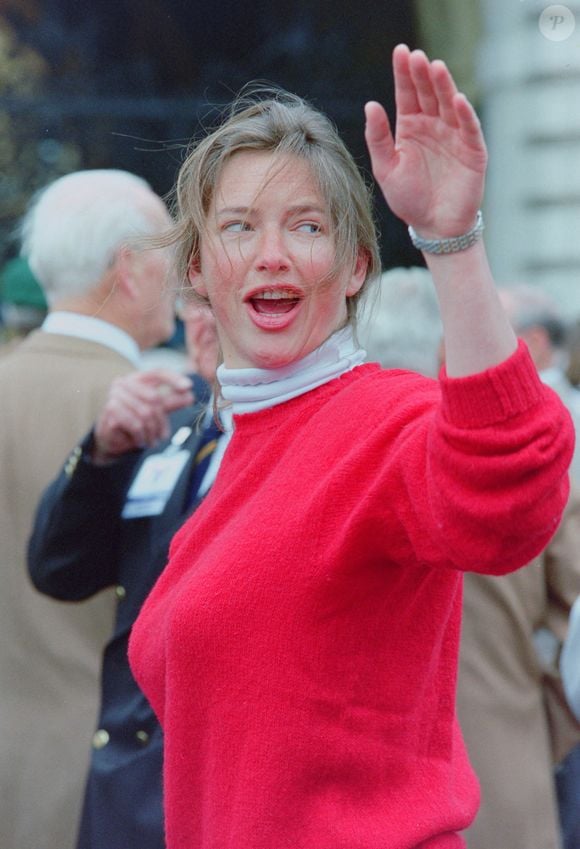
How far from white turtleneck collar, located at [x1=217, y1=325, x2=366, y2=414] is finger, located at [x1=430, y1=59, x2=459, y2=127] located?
1.33 feet

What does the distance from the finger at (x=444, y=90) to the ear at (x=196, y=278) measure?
0.56 metres

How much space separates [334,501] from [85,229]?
5.37 ft

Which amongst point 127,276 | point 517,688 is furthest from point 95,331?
point 517,688

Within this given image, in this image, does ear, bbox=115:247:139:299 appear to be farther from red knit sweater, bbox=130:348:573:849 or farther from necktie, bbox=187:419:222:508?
red knit sweater, bbox=130:348:573:849

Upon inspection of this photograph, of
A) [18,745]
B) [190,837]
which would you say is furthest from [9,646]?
[190,837]

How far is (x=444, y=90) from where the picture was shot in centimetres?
121

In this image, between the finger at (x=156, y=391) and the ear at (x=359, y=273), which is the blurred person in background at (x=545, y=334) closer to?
the finger at (x=156, y=391)

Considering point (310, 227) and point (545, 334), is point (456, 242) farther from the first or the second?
point (545, 334)

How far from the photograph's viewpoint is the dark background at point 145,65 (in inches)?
254

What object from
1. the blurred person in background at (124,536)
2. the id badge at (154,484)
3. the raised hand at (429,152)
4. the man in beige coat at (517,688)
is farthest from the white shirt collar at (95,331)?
the raised hand at (429,152)

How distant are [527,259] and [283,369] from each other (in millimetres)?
4483

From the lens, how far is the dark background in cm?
646

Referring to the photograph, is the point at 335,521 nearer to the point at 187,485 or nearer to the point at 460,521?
the point at 460,521

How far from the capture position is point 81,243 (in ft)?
9.31
